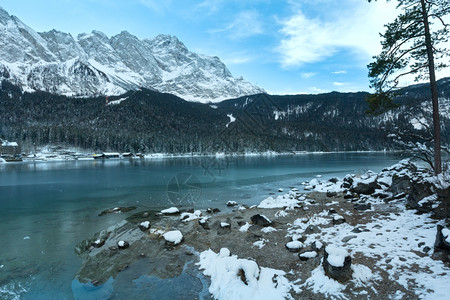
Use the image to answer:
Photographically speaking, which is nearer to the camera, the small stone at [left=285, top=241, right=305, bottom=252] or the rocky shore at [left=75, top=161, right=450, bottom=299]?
the rocky shore at [left=75, top=161, right=450, bottom=299]

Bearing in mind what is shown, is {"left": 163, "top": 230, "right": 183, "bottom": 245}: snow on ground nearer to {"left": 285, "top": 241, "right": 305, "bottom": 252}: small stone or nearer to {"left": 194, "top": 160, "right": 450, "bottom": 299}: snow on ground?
{"left": 194, "top": 160, "right": 450, "bottom": 299}: snow on ground

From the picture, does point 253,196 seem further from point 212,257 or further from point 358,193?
point 212,257

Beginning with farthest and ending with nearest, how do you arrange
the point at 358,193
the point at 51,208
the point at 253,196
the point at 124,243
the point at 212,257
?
the point at 253,196, the point at 51,208, the point at 358,193, the point at 124,243, the point at 212,257

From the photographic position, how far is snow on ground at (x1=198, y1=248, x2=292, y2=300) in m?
8.16

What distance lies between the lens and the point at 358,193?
2092cm

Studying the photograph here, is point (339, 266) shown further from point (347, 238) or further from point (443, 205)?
point (443, 205)

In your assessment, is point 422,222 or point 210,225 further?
point 210,225

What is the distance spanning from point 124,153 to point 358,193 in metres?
154

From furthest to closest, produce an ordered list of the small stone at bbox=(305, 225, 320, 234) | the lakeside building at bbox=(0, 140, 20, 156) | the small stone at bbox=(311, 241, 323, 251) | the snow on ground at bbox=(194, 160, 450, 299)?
1. the lakeside building at bbox=(0, 140, 20, 156)
2. the small stone at bbox=(305, 225, 320, 234)
3. the small stone at bbox=(311, 241, 323, 251)
4. the snow on ground at bbox=(194, 160, 450, 299)

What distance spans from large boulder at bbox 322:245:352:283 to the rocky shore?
0.03 metres

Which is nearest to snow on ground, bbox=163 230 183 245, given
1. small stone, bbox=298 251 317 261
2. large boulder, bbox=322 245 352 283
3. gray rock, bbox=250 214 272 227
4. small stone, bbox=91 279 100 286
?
small stone, bbox=91 279 100 286

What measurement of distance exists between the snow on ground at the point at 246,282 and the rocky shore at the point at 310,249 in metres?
0.04

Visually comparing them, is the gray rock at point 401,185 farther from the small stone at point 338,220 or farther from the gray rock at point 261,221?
the gray rock at point 261,221

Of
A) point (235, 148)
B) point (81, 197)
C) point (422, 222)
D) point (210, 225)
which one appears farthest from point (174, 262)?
point (235, 148)
